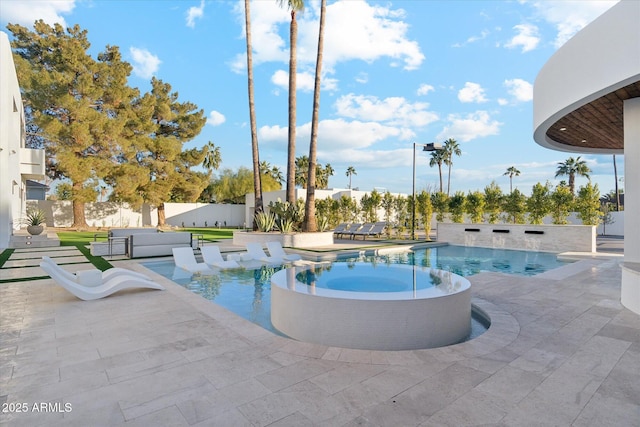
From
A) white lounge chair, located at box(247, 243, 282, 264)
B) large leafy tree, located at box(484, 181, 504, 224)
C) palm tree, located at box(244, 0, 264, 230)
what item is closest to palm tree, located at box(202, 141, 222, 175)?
palm tree, located at box(244, 0, 264, 230)

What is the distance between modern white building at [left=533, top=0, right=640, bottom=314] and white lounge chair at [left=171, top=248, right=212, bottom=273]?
364 inches

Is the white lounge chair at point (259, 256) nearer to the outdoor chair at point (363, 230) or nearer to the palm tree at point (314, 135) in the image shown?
the palm tree at point (314, 135)

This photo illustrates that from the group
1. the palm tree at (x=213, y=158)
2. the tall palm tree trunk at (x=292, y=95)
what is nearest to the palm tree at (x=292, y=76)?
the tall palm tree trunk at (x=292, y=95)

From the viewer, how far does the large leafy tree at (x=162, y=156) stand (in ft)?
95.3

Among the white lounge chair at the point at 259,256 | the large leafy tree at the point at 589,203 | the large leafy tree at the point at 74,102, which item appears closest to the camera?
the white lounge chair at the point at 259,256

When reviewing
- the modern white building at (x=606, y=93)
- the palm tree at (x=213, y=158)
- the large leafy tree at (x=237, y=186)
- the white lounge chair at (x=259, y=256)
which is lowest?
the white lounge chair at (x=259, y=256)

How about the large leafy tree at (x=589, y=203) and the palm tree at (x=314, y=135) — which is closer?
the large leafy tree at (x=589, y=203)

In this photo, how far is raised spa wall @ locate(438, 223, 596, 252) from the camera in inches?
611

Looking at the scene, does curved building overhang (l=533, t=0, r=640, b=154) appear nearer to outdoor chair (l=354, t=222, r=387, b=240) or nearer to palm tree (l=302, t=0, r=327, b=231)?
palm tree (l=302, t=0, r=327, b=231)

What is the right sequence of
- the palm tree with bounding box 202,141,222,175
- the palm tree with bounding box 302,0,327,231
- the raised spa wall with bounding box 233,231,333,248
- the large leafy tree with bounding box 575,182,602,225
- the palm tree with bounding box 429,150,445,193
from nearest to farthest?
the large leafy tree with bounding box 575,182,602,225, the raised spa wall with bounding box 233,231,333,248, the palm tree with bounding box 302,0,327,231, the palm tree with bounding box 202,141,222,175, the palm tree with bounding box 429,150,445,193

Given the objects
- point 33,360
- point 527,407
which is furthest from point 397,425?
point 33,360

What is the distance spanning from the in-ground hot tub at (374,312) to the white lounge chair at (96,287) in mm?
3299

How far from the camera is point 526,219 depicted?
59.8ft

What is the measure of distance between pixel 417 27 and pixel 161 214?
94.2 ft
